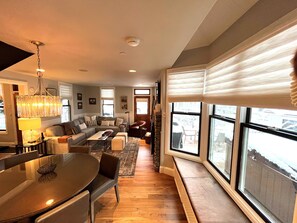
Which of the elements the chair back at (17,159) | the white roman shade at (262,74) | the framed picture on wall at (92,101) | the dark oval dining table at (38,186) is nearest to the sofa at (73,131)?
the framed picture on wall at (92,101)

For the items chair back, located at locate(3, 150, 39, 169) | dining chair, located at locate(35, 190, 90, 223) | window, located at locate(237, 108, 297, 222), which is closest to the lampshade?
chair back, located at locate(3, 150, 39, 169)

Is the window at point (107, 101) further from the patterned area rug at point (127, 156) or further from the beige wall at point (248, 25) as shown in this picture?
the beige wall at point (248, 25)

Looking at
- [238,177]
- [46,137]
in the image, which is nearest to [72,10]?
[238,177]

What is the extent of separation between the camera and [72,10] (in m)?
1.11

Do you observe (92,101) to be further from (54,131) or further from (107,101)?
(54,131)

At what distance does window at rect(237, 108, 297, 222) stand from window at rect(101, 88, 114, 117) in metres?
6.91

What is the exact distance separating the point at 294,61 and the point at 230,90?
1.04 m

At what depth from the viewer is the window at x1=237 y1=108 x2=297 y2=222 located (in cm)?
114

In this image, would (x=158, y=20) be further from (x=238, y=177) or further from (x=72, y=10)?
(x=238, y=177)

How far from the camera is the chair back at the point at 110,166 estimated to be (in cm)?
220

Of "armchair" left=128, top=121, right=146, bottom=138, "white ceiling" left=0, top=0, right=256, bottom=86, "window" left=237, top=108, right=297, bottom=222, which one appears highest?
"white ceiling" left=0, top=0, right=256, bottom=86

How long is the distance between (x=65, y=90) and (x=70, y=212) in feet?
18.5

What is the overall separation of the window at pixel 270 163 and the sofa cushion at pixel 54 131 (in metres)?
4.87

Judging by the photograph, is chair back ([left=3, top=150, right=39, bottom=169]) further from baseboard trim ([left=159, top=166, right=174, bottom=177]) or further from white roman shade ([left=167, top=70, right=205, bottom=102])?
white roman shade ([left=167, top=70, right=205, bottom=102])
